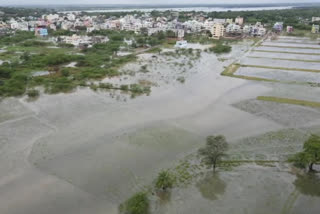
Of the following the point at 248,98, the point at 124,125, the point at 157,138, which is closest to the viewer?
the point at 157,138

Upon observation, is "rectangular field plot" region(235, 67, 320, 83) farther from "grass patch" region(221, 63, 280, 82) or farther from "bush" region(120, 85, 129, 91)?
"bush" region(120, 85, 129, 91)

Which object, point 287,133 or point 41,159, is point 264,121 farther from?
point 41,159

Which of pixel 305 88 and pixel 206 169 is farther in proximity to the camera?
pixel 305 88

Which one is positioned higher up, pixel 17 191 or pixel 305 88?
pixel 305 88

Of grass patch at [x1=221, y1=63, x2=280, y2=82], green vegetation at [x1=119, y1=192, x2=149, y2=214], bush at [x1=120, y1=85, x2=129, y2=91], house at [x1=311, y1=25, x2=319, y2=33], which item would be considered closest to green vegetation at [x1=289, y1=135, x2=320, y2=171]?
green vegetation at [x1=119, y1=192, x2=149, y2=214]

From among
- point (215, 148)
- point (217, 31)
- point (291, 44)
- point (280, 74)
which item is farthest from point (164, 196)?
point (217, 31)

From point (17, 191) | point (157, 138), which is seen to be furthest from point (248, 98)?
point (17, 191)

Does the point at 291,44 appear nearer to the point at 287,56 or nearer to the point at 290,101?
the point at 287,56

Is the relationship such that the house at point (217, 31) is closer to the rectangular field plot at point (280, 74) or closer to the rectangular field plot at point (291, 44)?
the rectangular field plot at point (291, 44)
